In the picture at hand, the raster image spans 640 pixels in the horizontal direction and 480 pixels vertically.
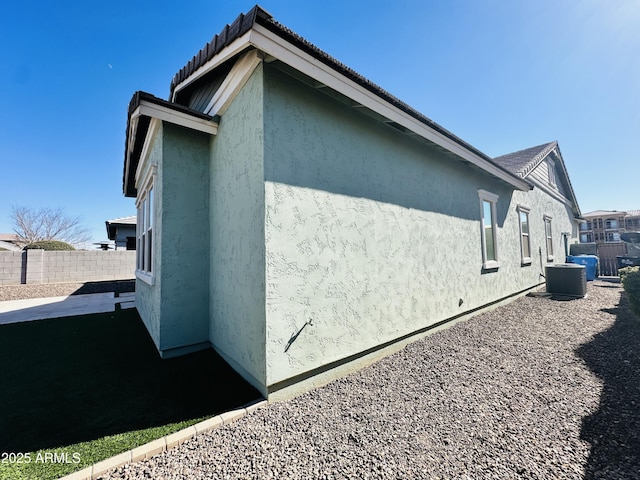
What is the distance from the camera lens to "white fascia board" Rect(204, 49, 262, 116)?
3248mm

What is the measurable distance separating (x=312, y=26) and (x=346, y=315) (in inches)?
247

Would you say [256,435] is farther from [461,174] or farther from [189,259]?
[461,174]

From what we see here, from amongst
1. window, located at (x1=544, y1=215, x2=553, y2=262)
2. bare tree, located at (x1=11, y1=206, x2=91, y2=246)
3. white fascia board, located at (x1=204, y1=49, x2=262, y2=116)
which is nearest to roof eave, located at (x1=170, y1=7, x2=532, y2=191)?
white fascia board, located at (x1=204, y1=49, x2=262, y2=116)

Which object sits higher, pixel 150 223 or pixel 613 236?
pixel 613 236

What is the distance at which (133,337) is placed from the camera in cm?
551

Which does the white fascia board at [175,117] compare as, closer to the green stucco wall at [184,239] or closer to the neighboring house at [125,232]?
the green stucco wall at [184,239]

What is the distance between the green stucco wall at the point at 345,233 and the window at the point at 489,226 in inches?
70.0

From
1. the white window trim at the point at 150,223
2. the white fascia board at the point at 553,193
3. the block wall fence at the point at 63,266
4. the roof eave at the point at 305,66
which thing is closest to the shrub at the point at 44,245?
the block wall fence at the point at 63,266

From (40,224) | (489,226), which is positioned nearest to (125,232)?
(489,226)

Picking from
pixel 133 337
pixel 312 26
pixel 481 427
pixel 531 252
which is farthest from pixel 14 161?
pixel 531 252

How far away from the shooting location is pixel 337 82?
3.42 metres

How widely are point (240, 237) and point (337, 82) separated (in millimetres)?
A: 2501

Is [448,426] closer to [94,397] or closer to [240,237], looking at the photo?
[240,237]

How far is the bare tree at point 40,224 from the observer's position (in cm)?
3509
